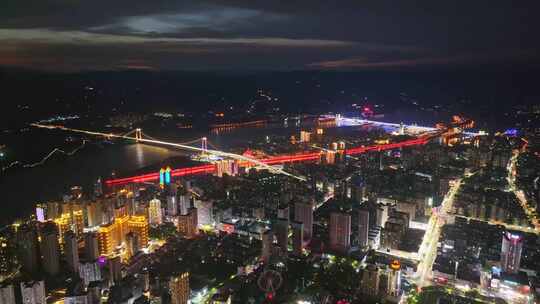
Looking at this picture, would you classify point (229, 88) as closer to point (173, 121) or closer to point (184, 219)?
point (173, 121)

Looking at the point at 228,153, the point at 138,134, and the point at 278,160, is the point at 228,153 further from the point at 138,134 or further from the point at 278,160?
the point at 138,134

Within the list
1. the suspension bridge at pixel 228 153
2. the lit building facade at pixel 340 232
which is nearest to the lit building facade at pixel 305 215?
the lit building facade at pixel 340 232

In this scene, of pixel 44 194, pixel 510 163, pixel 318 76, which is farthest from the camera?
pixel 318 76

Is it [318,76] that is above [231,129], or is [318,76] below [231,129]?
above

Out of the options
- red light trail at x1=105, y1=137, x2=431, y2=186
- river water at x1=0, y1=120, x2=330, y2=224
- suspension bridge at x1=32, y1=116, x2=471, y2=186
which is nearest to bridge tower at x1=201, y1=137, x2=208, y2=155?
suspension bridge at x1=32, y1=116, x2=471, y2=186

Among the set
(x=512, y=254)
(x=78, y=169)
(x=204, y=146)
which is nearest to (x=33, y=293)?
(x=512, y=254)

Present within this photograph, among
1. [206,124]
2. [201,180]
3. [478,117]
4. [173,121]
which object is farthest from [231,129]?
[478,117]

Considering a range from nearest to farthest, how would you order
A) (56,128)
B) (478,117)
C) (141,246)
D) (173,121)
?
1. (141,246)
2. (56,128)
3. (173,121)
4. (478,117)

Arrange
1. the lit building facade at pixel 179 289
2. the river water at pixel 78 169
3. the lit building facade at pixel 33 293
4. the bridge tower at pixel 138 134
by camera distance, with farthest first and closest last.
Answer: the bridge tower at pixel 138 134
the river water at pixel 78 169
the lit building facade at pixel 179 289
the lit building facade at pixel 33 293

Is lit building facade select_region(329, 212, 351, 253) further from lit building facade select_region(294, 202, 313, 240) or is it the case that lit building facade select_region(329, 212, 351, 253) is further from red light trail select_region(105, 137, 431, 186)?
red light trail select_region(105, 137, 431, 186)

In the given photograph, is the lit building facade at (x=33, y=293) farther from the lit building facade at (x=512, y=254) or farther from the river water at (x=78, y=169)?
the lit building facade at (x=512, y=254)

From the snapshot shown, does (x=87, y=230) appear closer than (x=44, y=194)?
Yes
